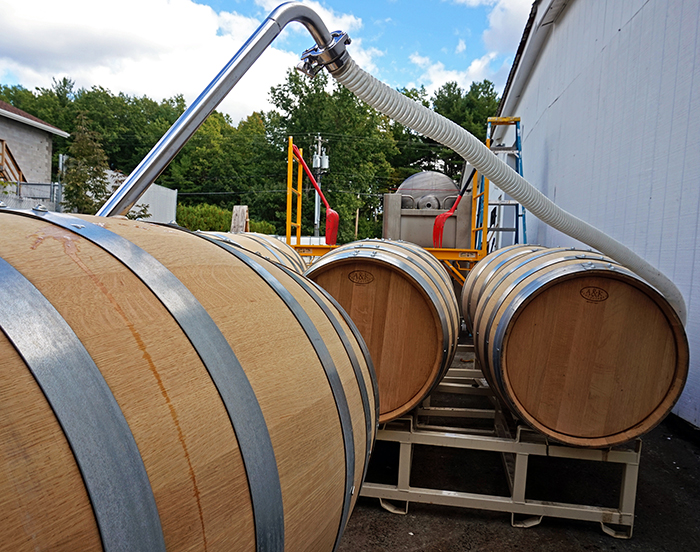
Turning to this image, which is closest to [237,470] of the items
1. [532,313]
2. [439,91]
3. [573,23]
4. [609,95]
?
[532,313]

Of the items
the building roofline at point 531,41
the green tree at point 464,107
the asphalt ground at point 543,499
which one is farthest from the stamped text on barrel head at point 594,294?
the green tree at point 464,107

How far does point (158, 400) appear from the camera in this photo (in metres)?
0.84

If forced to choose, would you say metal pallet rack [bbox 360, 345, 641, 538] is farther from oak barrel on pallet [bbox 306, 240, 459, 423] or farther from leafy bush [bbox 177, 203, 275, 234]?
leafy bush [bbox 177, 203, 275, 234]

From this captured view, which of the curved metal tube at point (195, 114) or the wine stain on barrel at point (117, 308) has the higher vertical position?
the curved metal tube at point (195, 114)

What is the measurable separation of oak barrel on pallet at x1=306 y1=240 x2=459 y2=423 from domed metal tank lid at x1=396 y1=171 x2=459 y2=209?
24.5 ft

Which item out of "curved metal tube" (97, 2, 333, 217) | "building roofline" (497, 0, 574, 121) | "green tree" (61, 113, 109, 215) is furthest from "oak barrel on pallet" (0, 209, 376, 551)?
"green tree" (61, 113, 109, 215)

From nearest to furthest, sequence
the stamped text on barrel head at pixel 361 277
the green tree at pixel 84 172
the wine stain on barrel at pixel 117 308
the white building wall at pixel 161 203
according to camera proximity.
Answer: the wine stain on barrel at pixel 117 308 < the stamped text on barrel head at pixel 361 277 < the green tree at pixel 84 172 < the white building wall at pixel 161 203

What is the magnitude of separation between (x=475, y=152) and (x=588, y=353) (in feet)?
4.40

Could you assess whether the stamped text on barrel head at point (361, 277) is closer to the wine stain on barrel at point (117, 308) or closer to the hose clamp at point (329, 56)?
the hose clamp at point (329, 56)

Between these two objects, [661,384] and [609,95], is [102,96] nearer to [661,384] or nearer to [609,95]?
[609,95]

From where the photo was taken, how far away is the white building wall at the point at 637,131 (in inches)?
162

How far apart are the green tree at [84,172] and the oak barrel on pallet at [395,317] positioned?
15.4m

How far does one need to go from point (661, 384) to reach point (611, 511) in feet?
2.70

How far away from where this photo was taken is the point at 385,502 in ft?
10.4
